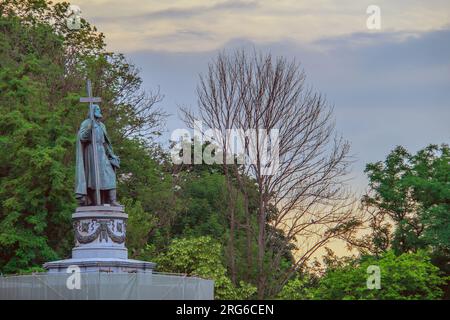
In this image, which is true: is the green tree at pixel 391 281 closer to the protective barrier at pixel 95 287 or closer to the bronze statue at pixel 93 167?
the protective barrier at pixel 95 287

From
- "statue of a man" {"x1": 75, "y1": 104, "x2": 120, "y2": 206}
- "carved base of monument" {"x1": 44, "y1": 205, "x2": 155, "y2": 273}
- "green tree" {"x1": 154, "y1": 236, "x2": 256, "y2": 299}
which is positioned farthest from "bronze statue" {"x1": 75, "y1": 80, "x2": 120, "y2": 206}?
"green tree" {"x1": 154, "y1": 236, "x2": 256, "y2": 299}

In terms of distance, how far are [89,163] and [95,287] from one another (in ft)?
14.0

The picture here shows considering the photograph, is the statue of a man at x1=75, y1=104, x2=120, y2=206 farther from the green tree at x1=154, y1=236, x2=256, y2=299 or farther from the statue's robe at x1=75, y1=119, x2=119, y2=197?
the green tree at x1=154, y1=236, x2=256, y2=299

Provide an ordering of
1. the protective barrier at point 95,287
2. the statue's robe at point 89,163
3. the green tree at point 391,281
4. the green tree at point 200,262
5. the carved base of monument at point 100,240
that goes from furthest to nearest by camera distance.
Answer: the green tree at point 200,262, the green tree at point 391,281, the statue's robe at point 89,163, the carved base of monument at point 100,240, the protective barrier at point 95,287

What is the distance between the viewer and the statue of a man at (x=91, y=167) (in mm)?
41781

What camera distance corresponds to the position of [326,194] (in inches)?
2514

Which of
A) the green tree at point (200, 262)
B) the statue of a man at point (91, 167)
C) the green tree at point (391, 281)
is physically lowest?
the green tree at point (391, 281)

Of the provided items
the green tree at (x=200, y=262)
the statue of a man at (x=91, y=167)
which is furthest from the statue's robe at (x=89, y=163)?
the green tree at (x=200, y=262)

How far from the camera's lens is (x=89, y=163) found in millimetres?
42000

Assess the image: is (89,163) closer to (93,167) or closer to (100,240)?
(93,167)

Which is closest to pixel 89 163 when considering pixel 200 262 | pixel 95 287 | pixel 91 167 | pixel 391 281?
pixel 91 167
